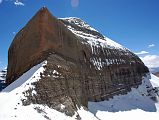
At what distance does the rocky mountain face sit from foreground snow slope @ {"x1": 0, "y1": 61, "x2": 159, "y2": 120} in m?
1.00

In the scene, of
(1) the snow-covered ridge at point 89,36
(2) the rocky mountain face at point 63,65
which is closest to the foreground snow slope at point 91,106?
(2) the rocky mountain face at point 63,65

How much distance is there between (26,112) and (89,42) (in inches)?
1562

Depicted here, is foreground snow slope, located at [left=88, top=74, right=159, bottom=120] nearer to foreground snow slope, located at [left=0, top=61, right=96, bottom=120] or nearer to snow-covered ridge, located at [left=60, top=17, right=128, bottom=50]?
snow-covered ridge, located at [left=60, top=17, right=128, bottom=50]

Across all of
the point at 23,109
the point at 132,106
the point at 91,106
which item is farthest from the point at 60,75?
the point at 132,106

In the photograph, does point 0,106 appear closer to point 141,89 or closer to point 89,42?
point 89,42

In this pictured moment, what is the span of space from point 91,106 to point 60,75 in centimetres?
1486

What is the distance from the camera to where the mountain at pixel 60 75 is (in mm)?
28525

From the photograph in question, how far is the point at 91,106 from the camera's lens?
49.5m

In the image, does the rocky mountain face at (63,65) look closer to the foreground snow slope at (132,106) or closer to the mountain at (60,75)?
the mountain at (60,75)

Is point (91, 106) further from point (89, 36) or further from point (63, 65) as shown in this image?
point (89, 36)

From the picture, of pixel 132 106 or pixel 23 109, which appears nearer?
pixel 23 109

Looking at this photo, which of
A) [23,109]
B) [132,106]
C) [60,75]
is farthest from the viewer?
[132,106]

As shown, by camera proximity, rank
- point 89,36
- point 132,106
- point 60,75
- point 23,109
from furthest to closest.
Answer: point 89,36
point 132,106
point 60,75
point 23,109

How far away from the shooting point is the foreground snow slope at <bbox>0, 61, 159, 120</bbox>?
2488 cm
